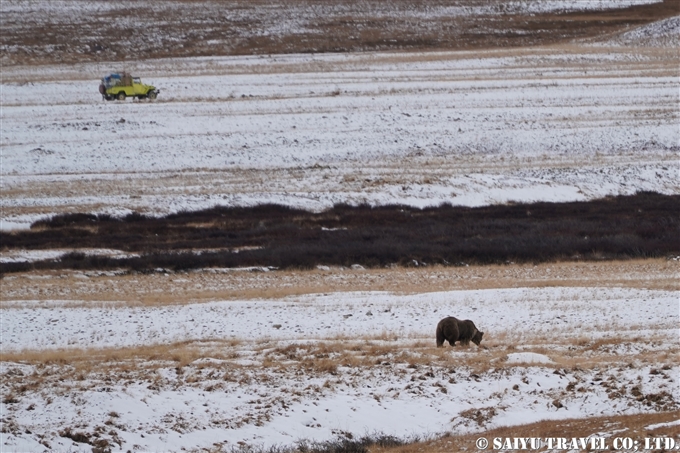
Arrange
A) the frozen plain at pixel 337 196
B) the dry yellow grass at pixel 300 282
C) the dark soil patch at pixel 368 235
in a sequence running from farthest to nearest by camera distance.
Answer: the dark soil patch at pixel 368 235, the dry yellow grass at pixel 300 282, the frozen plain at pixel 337 196

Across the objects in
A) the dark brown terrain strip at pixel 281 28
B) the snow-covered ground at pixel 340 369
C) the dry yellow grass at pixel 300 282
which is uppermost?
the dark brown terrain strip at pixel 281 28

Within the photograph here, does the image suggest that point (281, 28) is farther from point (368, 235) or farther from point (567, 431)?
point (567, 431)

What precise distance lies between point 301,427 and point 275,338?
4464 mm

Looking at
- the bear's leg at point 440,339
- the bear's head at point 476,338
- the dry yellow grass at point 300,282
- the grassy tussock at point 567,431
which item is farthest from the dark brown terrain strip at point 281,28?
the grassy tussock at point 567,431

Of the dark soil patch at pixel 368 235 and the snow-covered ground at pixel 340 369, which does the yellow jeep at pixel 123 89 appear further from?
the snow-covered ground at pixel 340 369

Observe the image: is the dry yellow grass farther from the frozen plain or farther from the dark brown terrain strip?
the dark brown terrain strip

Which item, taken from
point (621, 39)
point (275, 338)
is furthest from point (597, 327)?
point (621, 39)

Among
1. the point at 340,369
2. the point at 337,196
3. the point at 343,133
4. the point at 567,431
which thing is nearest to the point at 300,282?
the point at 340,369

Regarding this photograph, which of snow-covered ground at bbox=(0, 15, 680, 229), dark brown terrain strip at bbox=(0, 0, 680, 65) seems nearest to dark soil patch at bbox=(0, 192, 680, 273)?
snow-covered ground at bbox=(0, 15, 680, 229)

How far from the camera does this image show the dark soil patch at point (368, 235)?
21.9 metres

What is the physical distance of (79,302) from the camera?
18.7 m

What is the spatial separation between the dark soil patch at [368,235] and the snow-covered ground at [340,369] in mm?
3959

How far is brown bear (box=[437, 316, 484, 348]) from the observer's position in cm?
1368

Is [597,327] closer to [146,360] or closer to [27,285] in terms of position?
[146,360]
